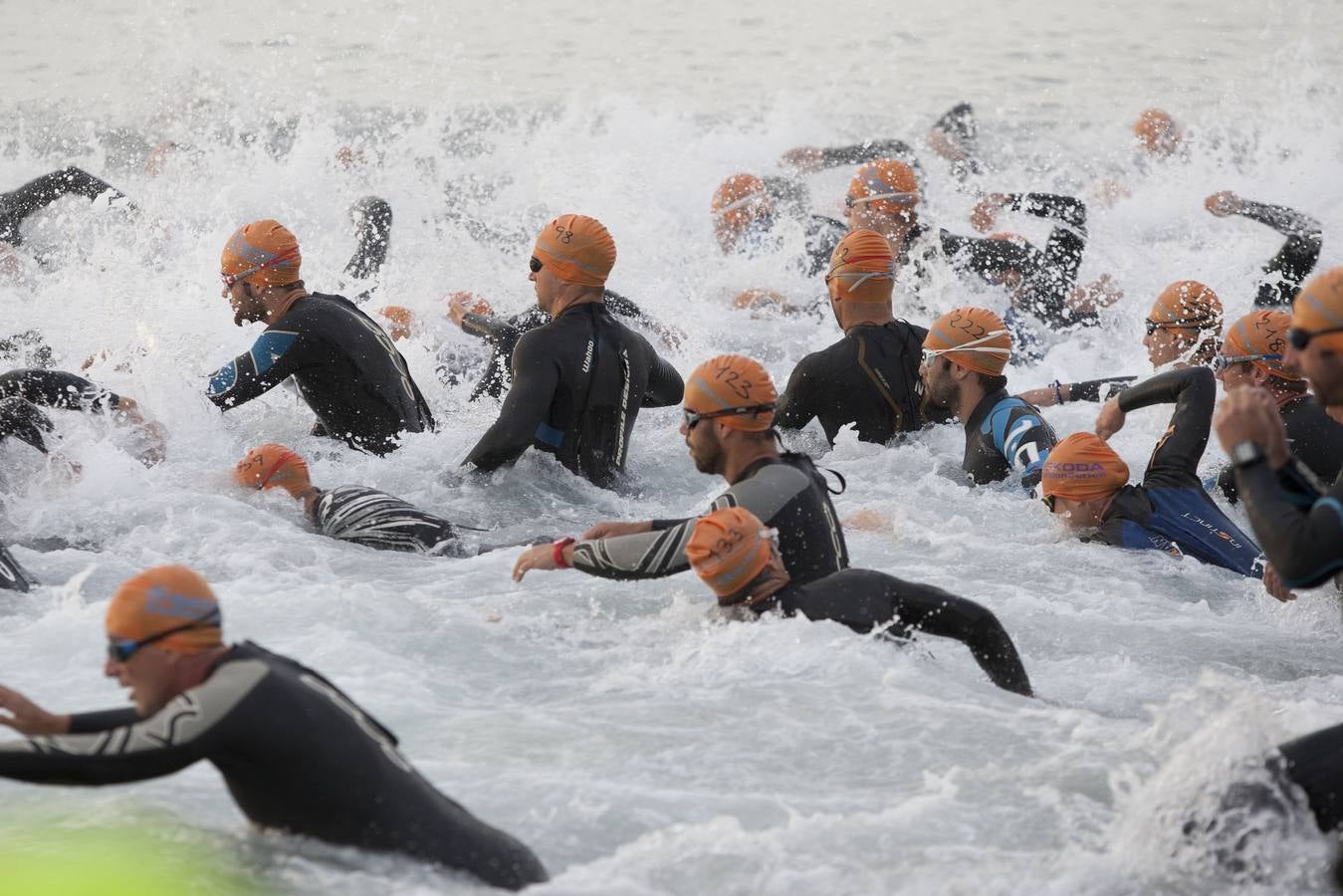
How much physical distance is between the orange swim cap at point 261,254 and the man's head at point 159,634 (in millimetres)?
3720

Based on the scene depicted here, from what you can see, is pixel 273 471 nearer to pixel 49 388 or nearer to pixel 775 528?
pixel 49 388

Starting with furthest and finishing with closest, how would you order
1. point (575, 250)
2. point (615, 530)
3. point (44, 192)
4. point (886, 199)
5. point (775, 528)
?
point (886, 199) < point (44, 192) < point (575, 250) < point (615, 530) < point (775, 528)

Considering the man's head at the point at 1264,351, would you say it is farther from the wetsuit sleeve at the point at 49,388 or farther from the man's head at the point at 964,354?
the wetsuit sleeve at the point at 49,388

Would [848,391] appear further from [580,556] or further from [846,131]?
[846,131]

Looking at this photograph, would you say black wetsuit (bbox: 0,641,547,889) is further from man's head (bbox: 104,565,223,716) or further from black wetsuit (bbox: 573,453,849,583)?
black wetsuit (bbox: 573,453,849,583)

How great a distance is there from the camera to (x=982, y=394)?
7.77m

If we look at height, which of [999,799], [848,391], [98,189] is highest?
[98,189]

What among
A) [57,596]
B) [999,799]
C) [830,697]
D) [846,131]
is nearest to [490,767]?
[830,697]

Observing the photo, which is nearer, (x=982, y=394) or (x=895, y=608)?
(x=895, y=608)

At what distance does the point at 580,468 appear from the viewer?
7.62m

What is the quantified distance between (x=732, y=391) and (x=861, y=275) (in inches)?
111

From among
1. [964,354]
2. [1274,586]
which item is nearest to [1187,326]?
[964,354]

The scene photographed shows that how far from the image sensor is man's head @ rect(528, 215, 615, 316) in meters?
7.26

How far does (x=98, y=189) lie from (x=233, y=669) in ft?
22.8
